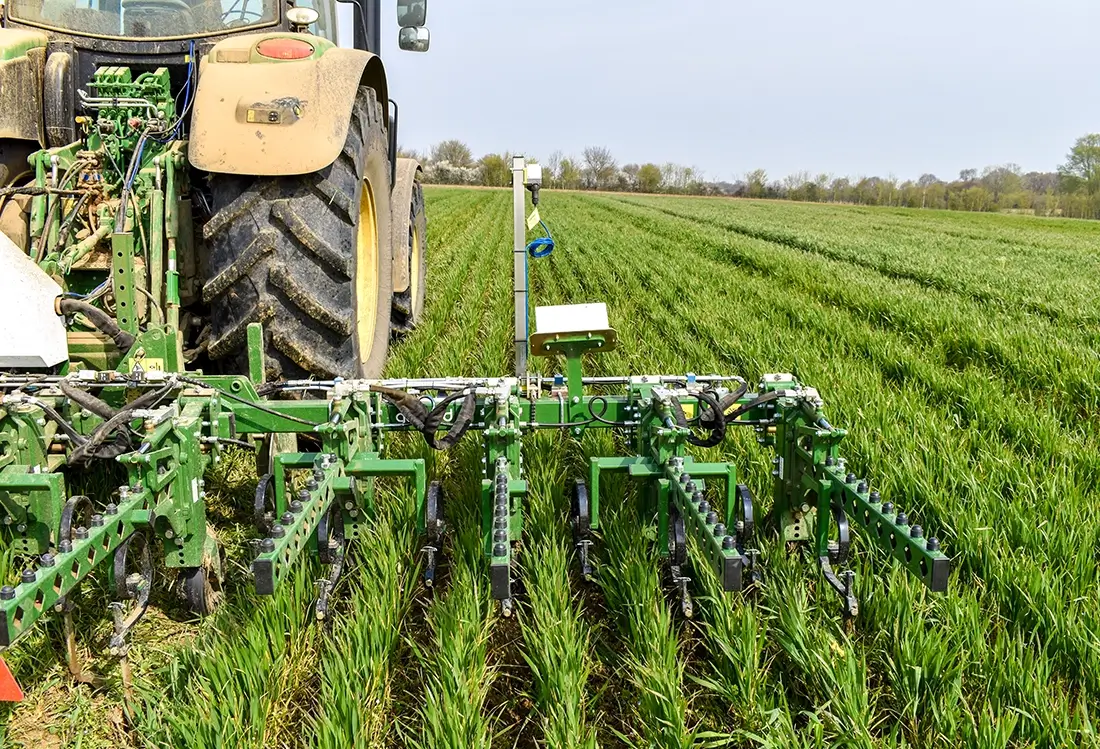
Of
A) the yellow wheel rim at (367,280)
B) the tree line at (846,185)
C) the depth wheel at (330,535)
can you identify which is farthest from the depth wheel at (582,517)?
the tree line at (846,185)

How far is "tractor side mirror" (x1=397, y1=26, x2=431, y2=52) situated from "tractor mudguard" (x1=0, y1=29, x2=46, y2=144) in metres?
1.72

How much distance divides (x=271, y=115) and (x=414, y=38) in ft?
5.45

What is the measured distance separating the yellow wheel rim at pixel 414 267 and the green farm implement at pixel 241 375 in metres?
2.09

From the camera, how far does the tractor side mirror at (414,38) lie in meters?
4.62

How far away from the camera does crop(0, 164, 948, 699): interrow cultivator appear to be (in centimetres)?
220

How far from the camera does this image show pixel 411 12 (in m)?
4.58

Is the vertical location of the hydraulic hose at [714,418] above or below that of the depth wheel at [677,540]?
above

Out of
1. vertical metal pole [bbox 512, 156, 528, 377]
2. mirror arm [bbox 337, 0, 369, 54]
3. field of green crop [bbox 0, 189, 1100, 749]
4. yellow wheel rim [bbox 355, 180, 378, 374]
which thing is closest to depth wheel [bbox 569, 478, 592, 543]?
field of green crop [bbox 0, 189, 1100, 749]

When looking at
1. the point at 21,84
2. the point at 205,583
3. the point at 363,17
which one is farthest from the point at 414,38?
the point at 205,583

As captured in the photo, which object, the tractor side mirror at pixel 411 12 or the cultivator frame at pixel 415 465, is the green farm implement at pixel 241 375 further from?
the tractor side mirror at pixel 411 12

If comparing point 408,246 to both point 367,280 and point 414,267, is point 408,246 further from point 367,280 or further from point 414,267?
point 367,280

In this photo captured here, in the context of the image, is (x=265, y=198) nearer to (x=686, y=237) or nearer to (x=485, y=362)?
(x=485, y=362)

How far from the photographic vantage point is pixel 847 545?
2613 mm

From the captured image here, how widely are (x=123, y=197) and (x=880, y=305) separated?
7.10m
